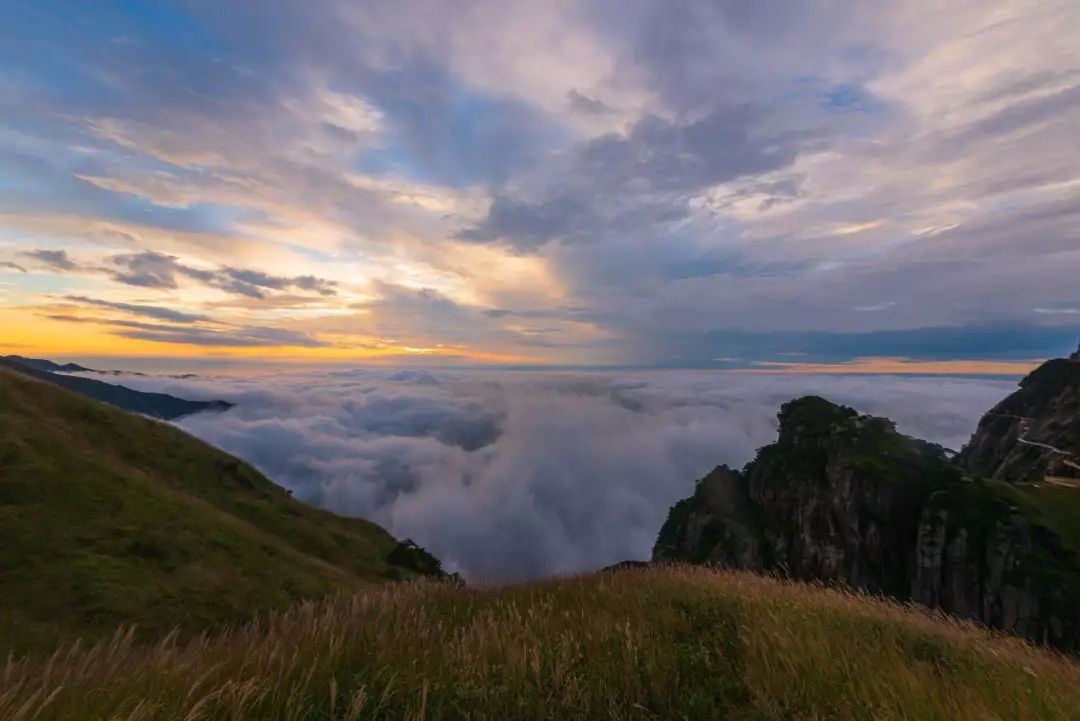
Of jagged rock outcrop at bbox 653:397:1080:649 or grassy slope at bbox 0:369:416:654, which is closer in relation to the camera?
grassy slope at bbox 0:369:416:654

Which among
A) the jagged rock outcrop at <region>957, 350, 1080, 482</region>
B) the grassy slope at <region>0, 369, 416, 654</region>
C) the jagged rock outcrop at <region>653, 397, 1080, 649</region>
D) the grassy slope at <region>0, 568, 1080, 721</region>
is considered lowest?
the jagged rock outcrop at <region>653, 397, 1080, 649</region>

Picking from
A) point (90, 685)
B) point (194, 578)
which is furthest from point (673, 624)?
point (194, 578)

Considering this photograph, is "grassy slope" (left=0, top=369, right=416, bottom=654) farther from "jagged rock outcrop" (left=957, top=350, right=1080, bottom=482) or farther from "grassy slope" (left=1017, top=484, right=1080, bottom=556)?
"jagged rock outcrop" (left=957, top=350, right=1080, bottom=482)

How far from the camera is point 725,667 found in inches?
185

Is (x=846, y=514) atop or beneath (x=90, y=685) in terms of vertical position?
beneath

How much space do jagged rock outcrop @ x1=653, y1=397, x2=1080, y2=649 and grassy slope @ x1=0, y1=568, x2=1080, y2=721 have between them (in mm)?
51044

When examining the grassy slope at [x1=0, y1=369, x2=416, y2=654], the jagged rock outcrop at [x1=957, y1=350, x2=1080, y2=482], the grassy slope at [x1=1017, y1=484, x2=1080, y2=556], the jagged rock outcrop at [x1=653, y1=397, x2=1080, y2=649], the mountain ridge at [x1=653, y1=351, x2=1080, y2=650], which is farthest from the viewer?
the jagged rock outcrop at [x1=957, y1=350, x2=1080, y2=482]

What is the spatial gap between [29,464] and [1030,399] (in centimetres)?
18870

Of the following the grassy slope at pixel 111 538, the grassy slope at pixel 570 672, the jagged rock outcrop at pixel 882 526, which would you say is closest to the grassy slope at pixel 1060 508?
the jagged rock outcrop at pixel 882 526

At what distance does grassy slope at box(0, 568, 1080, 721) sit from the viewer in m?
3.45

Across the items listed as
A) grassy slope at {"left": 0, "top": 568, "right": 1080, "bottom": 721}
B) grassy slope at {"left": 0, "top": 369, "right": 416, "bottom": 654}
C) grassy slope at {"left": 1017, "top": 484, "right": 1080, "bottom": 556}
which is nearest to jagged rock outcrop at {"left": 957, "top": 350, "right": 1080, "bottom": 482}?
grassy slope at {"left": 1017, "top": 484, "right": 1080, "bottom": 556}

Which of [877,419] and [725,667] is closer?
[725,667]

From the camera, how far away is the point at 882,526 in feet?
325

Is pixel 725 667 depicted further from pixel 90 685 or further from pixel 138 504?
pixel 138 504
